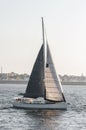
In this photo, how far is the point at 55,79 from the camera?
80.7m

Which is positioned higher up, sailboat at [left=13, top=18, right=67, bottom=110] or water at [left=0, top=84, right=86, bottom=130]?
sailboat at [left=13, top=18, right=67, bottom=110]

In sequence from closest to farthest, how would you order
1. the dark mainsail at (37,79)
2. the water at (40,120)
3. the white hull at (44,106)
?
the water at (40,120)
the white hull at (44,106)
the dark mainsail at (37,79)

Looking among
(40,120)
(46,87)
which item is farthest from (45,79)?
(40,120)

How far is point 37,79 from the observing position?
276ft

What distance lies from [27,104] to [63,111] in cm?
654

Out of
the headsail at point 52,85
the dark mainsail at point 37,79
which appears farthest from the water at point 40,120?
the dark mainsail at point 37,79

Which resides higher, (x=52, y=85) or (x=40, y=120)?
(x=52, y=85)

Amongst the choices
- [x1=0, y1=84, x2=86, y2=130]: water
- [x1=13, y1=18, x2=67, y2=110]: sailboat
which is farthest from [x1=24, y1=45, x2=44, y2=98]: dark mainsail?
[x1=0, y1=84, x2=86, y2=130]: water

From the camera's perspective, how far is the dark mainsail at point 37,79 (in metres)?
83.1

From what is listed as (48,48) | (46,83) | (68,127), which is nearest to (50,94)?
(46,83)

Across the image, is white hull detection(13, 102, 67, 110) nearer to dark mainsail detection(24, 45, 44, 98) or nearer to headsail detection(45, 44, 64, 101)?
headsail detection(45, 44, 64, 101)

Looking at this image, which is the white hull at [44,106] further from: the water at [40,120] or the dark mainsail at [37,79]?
the dark mainsail at [37,79]

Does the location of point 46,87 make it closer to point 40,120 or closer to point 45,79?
point 45,79

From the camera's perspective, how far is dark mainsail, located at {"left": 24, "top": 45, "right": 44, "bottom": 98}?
273 feet
